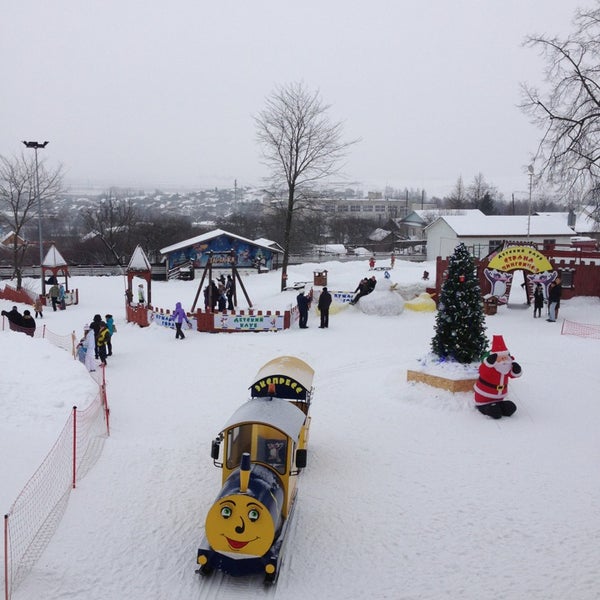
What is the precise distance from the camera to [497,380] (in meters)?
12.6

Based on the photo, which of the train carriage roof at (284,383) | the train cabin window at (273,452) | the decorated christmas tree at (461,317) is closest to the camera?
the train cabin window at (273,452)

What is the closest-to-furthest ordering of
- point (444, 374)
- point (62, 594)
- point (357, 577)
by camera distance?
point (62, 594), point (357, 577), point (444, 374)

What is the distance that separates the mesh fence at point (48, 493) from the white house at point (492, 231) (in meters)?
33.8

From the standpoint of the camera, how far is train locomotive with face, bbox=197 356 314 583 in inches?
274

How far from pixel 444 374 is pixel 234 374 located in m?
5.66

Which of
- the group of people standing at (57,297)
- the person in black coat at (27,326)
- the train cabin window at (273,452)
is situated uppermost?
the train cabin window at (273,452)

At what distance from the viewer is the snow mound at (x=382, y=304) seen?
2377 cm

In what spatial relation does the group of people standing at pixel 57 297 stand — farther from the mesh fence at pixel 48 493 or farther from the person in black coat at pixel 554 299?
the person in black coat at pixel 554 299

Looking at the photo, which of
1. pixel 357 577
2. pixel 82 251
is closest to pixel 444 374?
pixel 357 577

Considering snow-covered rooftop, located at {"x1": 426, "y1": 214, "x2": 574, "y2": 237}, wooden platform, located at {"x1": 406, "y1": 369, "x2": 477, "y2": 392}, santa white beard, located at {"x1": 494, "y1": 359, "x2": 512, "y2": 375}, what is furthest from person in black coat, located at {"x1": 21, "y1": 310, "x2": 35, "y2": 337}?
snow-covered rooftop, located at {"x1": 426, "y1": 214, "x2": 574, "y2": 237}

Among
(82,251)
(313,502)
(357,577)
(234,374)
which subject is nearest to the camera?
(357,577)

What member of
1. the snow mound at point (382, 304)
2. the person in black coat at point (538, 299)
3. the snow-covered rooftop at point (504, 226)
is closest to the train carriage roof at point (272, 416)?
the snow mound at point (382, 304)

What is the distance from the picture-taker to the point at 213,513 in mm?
7000

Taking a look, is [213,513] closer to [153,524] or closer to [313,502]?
[153,524]
